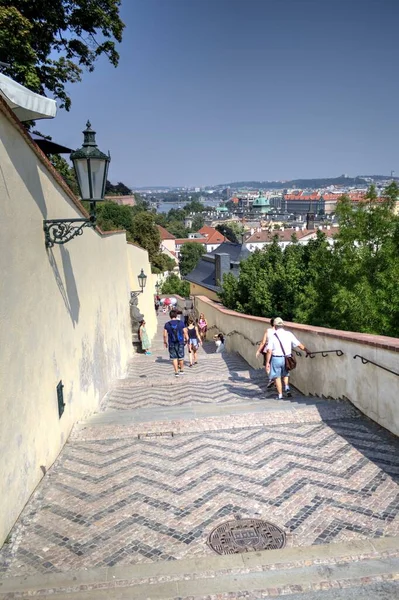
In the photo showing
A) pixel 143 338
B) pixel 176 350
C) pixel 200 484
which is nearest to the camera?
pixel 200 484

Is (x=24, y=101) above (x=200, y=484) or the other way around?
above

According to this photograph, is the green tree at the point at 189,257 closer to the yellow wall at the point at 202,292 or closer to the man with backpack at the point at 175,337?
the yellow wall at the point at 202,292

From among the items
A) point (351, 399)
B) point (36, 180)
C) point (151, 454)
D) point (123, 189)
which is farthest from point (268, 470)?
point (123, 189)

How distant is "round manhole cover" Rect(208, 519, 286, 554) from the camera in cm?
362

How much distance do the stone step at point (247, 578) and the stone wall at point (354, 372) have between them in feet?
7.31

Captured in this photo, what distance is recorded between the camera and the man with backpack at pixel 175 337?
32.4 ft

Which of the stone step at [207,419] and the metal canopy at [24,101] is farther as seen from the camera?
the stone step at [207,419]

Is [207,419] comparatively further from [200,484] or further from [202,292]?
[202,292]

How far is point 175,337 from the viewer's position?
10.1 m

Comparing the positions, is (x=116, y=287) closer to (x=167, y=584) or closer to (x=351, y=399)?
(x=351, y=399)

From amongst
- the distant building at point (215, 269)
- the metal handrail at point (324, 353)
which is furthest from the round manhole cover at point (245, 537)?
the distant building at point (215, 269)

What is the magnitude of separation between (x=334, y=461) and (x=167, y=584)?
231 centimetres

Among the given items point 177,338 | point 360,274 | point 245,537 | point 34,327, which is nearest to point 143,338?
point 177,338

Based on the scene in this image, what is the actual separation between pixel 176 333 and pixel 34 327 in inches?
209
